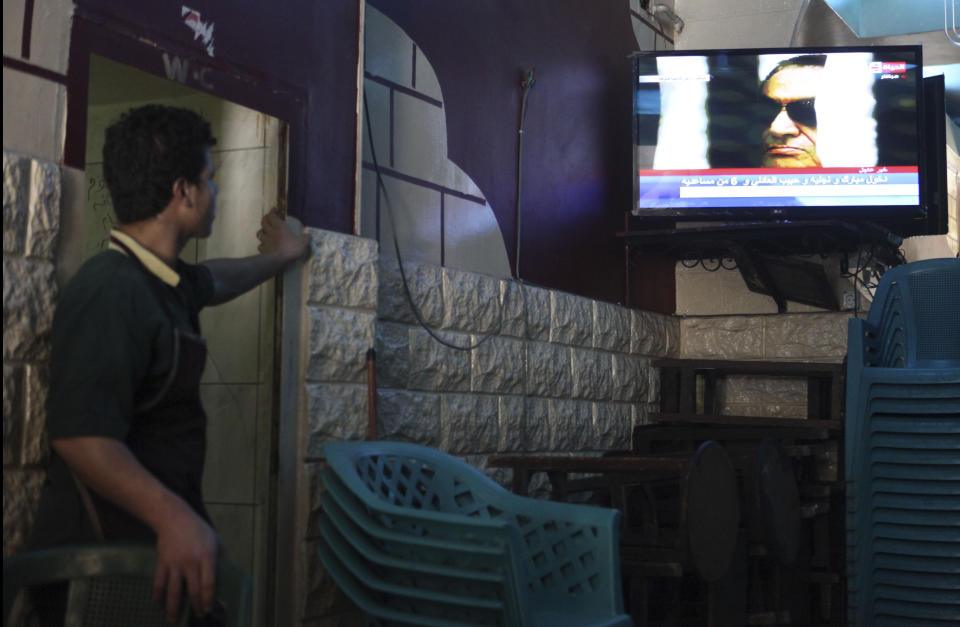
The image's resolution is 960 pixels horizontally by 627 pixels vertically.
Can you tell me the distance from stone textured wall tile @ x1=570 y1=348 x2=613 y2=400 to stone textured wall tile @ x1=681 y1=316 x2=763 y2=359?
1006mm

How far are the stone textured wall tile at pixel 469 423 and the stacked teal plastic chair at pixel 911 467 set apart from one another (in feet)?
4.60

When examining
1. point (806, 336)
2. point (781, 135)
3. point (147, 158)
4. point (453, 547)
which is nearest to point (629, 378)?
point (806, 336)

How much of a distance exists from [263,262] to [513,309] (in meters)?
1.91

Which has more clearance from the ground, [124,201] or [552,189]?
[552,189]

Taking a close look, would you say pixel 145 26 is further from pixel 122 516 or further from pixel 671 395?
pixel 671 395

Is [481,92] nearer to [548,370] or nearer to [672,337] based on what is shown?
[548,370]

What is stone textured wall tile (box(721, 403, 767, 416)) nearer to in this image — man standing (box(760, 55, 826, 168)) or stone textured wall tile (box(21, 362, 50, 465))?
man standing (box(760, 55, 826, 168))

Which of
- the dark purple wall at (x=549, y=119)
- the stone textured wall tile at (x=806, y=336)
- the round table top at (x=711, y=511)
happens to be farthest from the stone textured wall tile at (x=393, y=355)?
the stone textured wall tile at (x=806, y=336)

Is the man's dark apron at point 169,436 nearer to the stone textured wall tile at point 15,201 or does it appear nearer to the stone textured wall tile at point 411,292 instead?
the stone textured wall tile at point 15,201

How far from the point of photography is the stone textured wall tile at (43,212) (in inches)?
95.2

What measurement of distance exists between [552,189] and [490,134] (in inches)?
24.7

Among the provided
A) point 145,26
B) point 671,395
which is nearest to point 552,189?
point 671,395

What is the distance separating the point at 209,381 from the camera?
3.37 m

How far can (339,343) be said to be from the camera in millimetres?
3408
